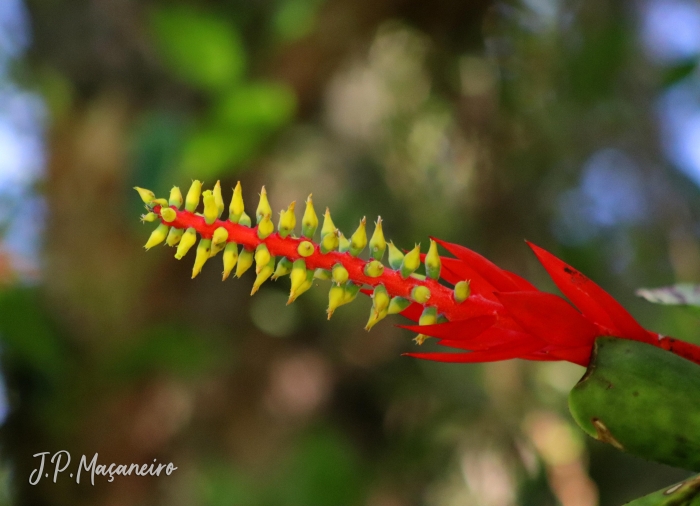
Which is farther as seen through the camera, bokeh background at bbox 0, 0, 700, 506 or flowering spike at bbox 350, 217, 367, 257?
bokeh background at bbox 0, 0, 700, 506

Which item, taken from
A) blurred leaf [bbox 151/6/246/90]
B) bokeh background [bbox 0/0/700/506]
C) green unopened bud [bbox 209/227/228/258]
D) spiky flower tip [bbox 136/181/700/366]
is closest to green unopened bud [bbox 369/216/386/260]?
spiky flower tip [bbox 136/181/700/366]

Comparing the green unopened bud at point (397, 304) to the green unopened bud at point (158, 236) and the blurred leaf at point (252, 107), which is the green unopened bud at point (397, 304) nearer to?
the green unopened bud at point (158, 236)

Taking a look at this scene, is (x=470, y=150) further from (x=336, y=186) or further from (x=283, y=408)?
(x=283, y=408)

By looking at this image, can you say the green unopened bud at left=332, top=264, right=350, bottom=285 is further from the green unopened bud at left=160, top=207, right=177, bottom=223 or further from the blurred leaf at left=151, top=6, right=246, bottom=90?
the blurred leaf at left=151, top=6, right=246, bottom=90

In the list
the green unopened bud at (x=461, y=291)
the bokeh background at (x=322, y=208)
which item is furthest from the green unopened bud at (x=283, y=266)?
the bokeh background at (x=322, y=208)

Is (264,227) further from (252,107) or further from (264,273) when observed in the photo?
(252,107)

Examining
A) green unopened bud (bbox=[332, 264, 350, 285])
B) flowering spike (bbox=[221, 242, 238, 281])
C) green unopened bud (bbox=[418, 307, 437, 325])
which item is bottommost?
green unopened bud (bbox=[418, 307, 437, 325])

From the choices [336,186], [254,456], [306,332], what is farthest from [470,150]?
[254,456]
